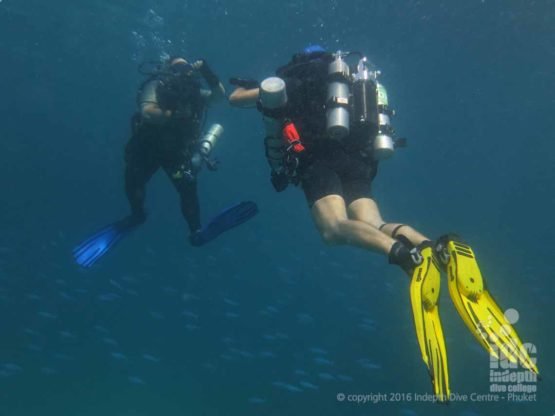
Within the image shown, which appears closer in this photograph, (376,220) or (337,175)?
(376,220)

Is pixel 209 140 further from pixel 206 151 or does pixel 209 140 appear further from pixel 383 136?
pixel 383 136

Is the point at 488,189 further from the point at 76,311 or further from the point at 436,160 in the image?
the point at 76,311

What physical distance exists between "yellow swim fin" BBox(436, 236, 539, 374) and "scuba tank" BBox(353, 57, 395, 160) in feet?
5.87

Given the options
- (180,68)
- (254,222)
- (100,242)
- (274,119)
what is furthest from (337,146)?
(254,222)

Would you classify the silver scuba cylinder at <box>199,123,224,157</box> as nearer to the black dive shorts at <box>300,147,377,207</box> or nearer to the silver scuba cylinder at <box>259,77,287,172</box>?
the silver scuba cylinder at <box>259,77,287,172</box>

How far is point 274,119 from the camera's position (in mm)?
5648

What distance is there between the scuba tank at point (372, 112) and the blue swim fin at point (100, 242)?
225 inches

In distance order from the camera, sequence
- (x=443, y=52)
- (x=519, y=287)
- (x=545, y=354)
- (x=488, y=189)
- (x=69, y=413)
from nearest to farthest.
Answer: (x=69, y=413)
(x=545, y=354)
(x=443, y=52)
(x=519, y=287)
(x=488, y=189)

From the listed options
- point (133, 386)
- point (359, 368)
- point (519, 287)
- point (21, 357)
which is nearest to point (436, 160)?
point (519, 287)

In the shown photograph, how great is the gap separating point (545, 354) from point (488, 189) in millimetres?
22891

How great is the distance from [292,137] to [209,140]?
3273 millimetres

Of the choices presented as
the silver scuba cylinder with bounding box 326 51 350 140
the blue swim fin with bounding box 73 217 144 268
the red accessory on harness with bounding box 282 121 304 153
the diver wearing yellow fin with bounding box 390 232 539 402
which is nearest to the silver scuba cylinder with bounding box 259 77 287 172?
the red accessory on harness with bounding box 282 121 304 153

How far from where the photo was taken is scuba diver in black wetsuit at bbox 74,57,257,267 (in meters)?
7.79

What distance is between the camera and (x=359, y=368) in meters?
21.8
